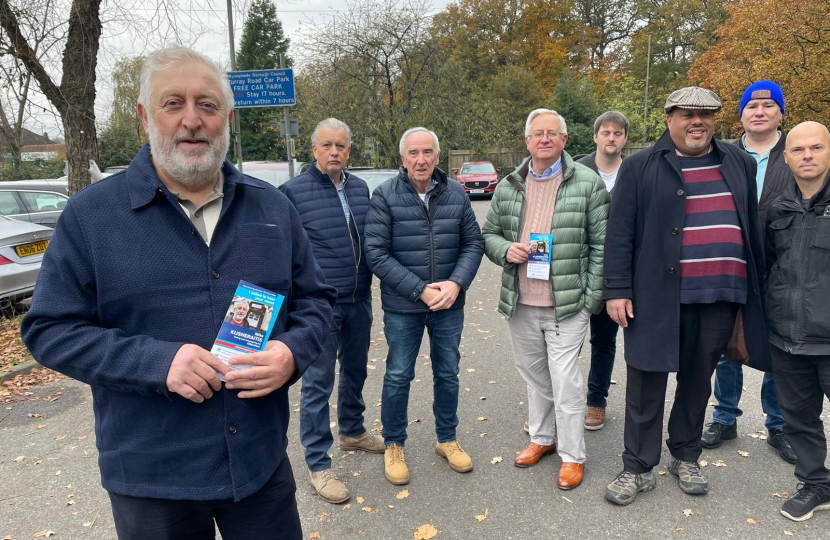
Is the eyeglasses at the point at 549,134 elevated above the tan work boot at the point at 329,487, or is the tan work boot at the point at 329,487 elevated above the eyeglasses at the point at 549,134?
the eyeglasses at the point at 549,134

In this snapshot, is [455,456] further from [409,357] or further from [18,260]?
[18,260]

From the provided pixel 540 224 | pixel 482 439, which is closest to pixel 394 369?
pixel 482 439

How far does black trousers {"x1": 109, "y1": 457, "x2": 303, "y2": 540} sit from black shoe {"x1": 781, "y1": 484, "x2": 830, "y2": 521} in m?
2.73

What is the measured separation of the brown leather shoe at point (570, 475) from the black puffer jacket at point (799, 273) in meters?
1.36

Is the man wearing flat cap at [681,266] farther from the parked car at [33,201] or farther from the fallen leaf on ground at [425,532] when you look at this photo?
the parked car at [33,201]

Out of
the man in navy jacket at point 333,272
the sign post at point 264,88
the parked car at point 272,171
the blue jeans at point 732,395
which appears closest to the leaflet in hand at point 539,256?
the man in navy jacket at point 333,272

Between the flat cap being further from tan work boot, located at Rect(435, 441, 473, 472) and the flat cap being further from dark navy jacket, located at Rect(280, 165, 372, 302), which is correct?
tan work boot, located at Rect(435, 441, 473, 472)

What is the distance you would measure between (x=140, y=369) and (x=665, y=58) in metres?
50.3

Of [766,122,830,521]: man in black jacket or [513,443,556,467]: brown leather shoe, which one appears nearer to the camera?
[766,122,830,521]: man in black jacket

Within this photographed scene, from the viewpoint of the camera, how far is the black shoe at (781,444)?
3773mm

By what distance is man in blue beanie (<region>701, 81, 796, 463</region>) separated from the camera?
364 centimetres

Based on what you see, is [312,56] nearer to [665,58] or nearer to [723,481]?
[723,481]

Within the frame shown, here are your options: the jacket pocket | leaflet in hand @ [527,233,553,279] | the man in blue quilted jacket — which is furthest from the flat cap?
the jacket pocket

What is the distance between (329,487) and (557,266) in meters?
1.94
